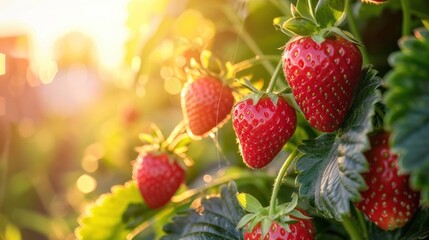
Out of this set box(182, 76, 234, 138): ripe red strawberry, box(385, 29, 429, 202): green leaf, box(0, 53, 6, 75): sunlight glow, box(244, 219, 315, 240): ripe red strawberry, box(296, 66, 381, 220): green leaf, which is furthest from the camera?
box(0, 53, 6, 75): sunlight glow

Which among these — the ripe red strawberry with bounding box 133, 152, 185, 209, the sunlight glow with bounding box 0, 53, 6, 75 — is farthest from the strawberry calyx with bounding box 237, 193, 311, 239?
the sunlight glow with bounding box 0, 53, 6, 75

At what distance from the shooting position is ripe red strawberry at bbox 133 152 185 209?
1.29m

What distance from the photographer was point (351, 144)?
2.65 feet

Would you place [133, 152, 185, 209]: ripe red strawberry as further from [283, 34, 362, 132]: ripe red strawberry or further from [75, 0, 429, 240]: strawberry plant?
[283, 34, 362, 132]: ripe red strawberry

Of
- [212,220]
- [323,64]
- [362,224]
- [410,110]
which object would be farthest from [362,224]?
[410,110]

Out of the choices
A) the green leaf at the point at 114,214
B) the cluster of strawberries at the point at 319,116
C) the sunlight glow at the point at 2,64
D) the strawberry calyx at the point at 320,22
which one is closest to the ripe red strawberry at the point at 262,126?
the cluster of strawberries at the point at 319,116

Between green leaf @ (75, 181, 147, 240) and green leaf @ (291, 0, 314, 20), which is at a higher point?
green leaf @ (291, 0, 314, 20)

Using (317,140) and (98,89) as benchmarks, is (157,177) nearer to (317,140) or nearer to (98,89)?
(317,140)

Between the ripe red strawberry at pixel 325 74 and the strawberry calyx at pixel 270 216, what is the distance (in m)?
0.11

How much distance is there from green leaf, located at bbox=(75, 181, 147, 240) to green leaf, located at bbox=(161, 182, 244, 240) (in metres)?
0.22

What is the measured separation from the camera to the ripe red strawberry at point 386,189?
797 mm

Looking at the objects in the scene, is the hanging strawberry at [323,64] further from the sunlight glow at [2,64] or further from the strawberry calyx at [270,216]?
the sunlight glow at [2,64]

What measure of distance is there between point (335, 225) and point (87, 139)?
242 centimetres

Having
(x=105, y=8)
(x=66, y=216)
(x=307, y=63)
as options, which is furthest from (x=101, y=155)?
(x=307, y=63)
